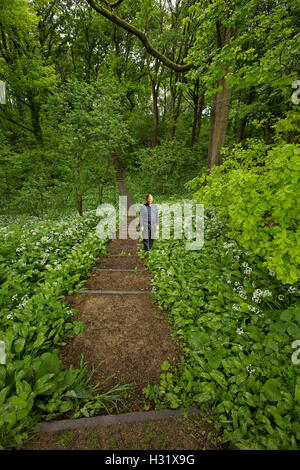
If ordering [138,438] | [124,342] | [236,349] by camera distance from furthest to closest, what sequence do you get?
[124,342], [236,349], [138,438]

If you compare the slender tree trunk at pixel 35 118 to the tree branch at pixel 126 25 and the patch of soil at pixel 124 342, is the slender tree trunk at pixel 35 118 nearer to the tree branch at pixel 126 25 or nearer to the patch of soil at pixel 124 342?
the tree branch at pixel 126 25

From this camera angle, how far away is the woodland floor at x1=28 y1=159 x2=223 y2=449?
189 centimetres

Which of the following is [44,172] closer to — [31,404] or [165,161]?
[165,161]

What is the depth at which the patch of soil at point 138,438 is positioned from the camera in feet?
5.99

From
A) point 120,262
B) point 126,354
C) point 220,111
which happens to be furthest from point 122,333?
point 220,111

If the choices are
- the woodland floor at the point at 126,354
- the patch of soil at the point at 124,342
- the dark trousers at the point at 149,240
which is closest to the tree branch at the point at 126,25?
the dark trousers at the point at 149,240

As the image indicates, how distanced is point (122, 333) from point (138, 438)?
4.48 feet

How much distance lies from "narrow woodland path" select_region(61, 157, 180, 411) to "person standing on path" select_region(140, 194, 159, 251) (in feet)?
4.31

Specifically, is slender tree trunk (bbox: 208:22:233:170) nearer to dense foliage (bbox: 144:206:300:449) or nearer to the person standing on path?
the person standing on path

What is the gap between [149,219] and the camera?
535cm

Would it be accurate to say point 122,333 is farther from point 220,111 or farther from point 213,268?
point 220,111

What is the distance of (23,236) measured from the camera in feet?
16.2

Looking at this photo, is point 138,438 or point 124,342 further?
point 124,342

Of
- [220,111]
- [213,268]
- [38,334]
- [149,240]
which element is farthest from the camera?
[220,111]
